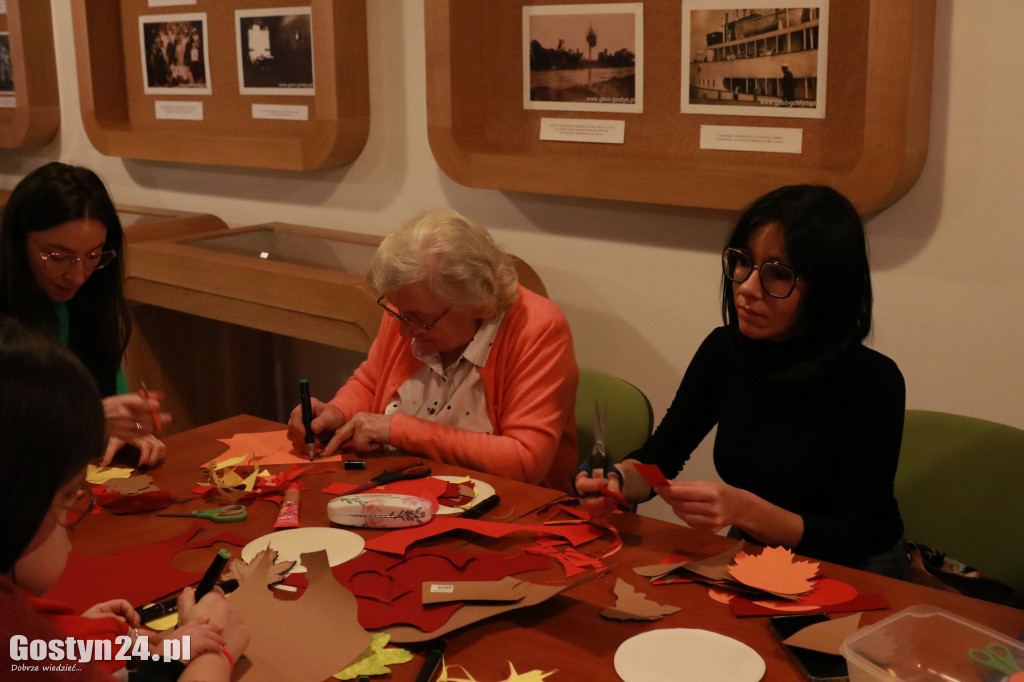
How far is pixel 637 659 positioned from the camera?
49.4 inches

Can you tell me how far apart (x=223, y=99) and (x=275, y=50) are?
1.34 feet

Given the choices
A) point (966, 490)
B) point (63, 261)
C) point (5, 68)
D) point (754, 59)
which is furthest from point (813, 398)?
point (5, 68)

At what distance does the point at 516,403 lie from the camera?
2195mm

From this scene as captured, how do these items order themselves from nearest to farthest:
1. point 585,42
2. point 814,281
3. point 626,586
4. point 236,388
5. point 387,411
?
point 626,586
point 814,281
point 387,411
point 585,42
point 236,388

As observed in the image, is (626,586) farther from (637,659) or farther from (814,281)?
(814,281)

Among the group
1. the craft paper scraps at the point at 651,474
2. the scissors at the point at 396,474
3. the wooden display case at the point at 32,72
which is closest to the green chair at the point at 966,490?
the craft paper scraps at the point at 651,474

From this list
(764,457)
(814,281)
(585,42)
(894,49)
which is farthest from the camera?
(585,42)

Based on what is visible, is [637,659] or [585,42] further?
[585,42]

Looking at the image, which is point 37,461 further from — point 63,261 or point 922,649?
point 63,261

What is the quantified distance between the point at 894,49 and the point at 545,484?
1255 mm

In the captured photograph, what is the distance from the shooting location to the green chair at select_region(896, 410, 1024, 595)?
1878mm

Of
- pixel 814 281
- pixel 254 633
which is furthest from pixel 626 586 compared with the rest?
pixel 814 281

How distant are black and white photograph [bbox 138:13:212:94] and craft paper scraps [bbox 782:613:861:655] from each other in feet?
11.0

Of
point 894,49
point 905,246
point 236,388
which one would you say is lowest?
point 236,388
